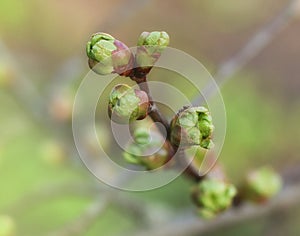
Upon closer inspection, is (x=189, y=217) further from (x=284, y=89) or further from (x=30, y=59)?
(x=30, y=59)

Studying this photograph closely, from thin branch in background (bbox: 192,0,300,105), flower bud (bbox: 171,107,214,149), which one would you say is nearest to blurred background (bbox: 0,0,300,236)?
thin branch in background (bbox: 192,0,300,105)

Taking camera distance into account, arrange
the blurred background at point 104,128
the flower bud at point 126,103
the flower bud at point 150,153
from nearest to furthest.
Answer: the flower bud at point 126,103 < the flower bud at point 150,153 < the blurred background at point 104,128

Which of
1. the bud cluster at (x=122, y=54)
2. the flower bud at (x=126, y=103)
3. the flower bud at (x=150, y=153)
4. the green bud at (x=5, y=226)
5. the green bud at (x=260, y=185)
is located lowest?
the green bud at (x=5, y=226)

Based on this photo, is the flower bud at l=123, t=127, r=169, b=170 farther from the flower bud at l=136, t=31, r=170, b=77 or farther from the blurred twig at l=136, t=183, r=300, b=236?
the blurred twig at l=136, t=183, r=300, b=236

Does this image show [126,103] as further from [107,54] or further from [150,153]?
[150,153]

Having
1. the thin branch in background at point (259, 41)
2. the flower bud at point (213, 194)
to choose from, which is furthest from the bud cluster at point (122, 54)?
the thin branch in background at point (259, 41)

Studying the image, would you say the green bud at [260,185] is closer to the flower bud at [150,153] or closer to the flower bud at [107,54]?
the flower bud at [150,153]

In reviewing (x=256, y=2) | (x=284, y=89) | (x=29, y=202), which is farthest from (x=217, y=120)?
(x=256, y=2)
